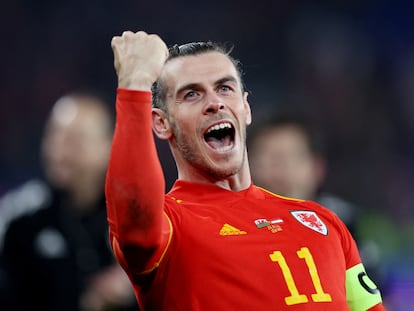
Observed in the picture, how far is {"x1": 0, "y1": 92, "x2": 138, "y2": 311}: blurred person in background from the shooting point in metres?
3.51

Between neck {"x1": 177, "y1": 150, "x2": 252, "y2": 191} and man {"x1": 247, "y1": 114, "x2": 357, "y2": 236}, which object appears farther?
man {"x1": 247, "y1": 114, "x2": 357, "y2": 236}

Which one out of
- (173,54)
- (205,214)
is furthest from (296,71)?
(205,214)

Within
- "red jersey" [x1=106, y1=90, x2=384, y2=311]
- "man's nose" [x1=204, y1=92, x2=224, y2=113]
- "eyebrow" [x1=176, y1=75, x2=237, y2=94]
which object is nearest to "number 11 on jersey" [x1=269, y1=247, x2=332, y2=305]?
"red jersey" [x1=106, y1=90, x2=384, y2=311]

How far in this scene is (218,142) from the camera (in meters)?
2.92

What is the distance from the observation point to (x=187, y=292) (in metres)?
2.47

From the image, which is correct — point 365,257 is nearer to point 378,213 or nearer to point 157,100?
point 157,100

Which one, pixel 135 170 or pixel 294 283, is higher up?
pixel 135 170

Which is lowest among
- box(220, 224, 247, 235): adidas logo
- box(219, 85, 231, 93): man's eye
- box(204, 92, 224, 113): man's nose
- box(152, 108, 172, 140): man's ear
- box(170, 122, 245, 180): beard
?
box(220, 224, 247, 235): adidas logo

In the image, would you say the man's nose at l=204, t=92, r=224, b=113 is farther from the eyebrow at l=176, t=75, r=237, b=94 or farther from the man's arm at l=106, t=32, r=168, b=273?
the man's arm at l=106, t=32, r=168, b=273

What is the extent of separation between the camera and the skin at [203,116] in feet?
9.39

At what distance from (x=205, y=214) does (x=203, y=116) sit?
1.15 feet

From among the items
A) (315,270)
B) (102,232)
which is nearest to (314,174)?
(102,232)

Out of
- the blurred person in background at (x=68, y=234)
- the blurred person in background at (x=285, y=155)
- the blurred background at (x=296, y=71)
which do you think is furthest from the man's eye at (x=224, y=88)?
the blurred background at (x=296, y=71)

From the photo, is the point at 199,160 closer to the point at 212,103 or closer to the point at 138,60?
the point at 212,103
